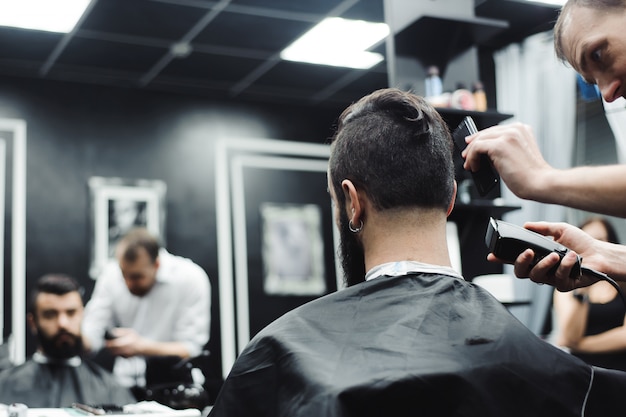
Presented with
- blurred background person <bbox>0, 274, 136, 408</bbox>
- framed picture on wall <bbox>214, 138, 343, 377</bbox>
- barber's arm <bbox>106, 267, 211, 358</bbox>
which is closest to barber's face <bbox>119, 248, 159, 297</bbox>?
barber's arm <bbox>106, 267, 211, 358</bbox>

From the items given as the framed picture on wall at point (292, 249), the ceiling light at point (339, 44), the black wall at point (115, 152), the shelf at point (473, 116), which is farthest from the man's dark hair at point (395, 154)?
the framed picture on wall at point (292, 249)

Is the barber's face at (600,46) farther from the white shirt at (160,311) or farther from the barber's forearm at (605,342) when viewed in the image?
the white shirt at (160,311)

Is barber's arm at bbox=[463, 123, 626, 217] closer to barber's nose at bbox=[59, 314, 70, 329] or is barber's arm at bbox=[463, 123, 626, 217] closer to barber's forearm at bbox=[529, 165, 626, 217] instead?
barber's forearm at bbox=[529, 165, 626, 217]

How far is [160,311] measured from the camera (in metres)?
4.64

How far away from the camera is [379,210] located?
57.9 inches

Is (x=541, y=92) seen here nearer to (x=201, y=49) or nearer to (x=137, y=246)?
(x=201, y=49)

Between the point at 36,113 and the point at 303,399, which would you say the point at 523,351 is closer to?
the point at 303,399

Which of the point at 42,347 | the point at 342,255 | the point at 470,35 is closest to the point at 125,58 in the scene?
the point at 42,347

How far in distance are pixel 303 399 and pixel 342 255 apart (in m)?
0.40

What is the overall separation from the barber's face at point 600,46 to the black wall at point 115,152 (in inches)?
163

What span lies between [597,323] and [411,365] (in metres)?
2.70

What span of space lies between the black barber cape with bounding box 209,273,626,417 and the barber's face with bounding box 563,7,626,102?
508mm

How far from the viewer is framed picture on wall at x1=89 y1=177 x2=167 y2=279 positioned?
5402 mm

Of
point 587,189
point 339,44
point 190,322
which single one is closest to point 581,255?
point 587,189
